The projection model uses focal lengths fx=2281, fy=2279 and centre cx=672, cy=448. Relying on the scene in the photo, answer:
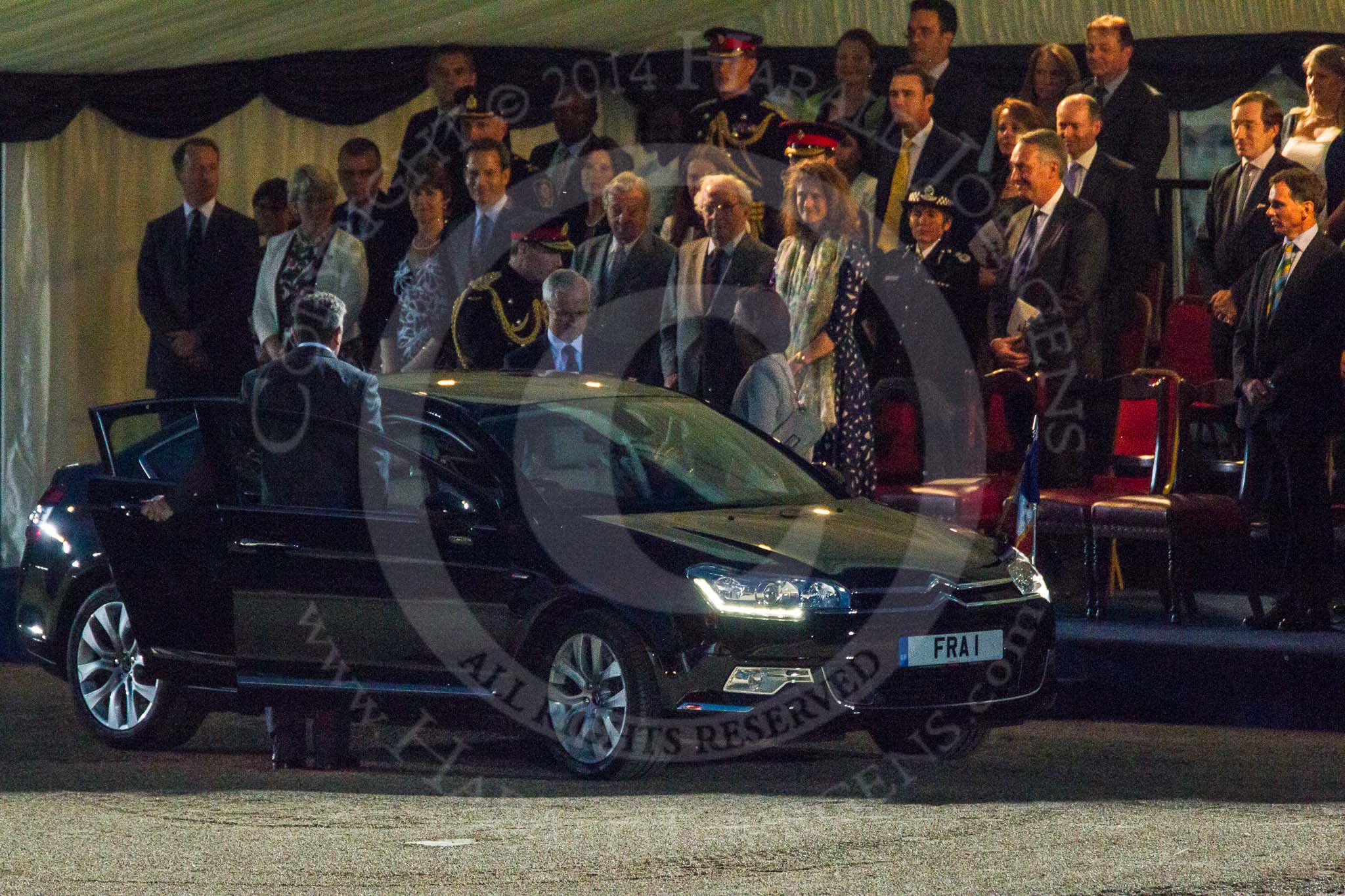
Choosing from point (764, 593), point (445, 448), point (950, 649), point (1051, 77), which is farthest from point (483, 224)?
point (950, 649)

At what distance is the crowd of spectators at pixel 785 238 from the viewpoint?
12.1m

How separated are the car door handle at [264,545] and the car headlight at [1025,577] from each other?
2.85 m

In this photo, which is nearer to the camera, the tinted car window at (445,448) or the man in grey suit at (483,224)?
the tinted car window at (445,448)

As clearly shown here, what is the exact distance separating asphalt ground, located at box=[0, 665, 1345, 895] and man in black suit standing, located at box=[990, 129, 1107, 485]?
2796 mm

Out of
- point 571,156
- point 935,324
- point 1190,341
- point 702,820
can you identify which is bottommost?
point 702,820

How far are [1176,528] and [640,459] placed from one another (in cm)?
→ 370

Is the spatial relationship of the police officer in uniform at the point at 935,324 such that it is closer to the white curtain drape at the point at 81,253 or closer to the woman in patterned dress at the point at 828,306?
the woman in patterned dress at the point at 828,306

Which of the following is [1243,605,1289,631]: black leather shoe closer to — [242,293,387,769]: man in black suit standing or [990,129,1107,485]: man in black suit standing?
[990,129,1107,485]: man in black suit standing

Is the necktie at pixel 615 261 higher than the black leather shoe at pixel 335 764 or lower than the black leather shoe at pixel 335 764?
higher

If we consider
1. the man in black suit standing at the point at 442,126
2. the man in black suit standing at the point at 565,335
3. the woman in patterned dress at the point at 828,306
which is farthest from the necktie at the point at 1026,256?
the man in black suit standing at the point at 442,126

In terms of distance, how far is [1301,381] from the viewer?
446 inches

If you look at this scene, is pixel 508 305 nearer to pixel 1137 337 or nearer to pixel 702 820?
pixel 1137 337

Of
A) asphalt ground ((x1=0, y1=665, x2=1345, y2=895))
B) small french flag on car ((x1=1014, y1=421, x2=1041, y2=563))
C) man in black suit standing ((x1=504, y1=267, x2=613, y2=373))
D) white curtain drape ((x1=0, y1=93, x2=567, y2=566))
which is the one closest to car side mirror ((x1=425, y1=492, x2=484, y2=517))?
asphalt ground ((x1=0, y1=665, x2=1345, y2=895))

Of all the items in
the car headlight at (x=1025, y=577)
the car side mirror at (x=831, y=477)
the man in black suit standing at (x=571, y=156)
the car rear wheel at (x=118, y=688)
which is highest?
the man in black suit standing at (x=571, y=156)
